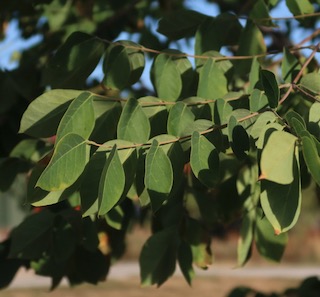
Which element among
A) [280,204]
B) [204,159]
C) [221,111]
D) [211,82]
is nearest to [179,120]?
[221,111]

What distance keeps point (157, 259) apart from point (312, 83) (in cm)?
84

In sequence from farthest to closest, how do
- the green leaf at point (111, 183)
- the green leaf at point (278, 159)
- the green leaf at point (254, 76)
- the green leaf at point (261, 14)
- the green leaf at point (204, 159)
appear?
1. the green leaf at point (261, 14)
2. the green leaf at point (254, 76)
3. the green leaf at point (204, 159)
4. the green leaf at point (111, 183)
5. the green leaf at point (278, 159)

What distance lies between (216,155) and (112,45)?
68 cm

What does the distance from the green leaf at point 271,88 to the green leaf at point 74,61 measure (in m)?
0.66

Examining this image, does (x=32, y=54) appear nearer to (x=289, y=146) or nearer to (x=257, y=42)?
(x=257, y=42)

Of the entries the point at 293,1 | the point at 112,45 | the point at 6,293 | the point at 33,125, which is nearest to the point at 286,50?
the point at 293,1

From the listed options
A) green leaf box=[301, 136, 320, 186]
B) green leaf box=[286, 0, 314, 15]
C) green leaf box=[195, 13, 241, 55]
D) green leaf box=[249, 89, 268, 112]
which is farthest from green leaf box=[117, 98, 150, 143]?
green leaf box=[286, 0, 314, 15]

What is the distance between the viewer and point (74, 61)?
2.14 metres

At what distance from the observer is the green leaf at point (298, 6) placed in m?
2.20

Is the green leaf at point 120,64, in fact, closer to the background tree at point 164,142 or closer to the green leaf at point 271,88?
the background tree at point 164,142

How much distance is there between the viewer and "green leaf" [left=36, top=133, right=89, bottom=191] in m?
1.51

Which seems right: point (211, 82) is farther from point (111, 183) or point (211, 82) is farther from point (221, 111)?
point (111, 183)

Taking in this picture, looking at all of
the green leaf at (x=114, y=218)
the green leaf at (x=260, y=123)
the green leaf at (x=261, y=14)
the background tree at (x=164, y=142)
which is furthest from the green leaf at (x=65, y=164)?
the green leaf at (x=261, y=14)

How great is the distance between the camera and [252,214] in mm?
2424
